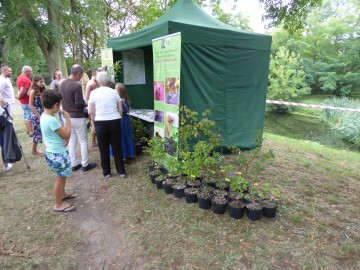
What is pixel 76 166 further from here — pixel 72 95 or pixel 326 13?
pixel 326 13

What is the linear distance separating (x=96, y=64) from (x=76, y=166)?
1859cm

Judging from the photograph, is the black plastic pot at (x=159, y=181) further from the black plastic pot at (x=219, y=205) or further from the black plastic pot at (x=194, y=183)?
the black plastic pot at (x=219, y=205)

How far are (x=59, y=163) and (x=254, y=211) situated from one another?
2304 mm

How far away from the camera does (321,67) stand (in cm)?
2297

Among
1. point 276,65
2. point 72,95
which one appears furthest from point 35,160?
point 276,65

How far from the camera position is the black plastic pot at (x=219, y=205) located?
2.85 metres

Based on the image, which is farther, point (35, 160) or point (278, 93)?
point (278, 93)

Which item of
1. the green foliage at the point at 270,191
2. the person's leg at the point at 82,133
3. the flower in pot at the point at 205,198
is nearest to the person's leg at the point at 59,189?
the person's leg at the point at 82,133

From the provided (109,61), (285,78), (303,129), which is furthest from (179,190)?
(285,78)

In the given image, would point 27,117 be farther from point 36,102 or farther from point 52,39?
point 52,39

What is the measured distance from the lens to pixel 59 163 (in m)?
2.83

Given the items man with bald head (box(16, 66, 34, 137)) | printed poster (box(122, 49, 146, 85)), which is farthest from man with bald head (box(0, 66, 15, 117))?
printed poster (box(122, 49, 146, 85))

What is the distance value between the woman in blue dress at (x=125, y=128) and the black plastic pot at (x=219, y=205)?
2.23m

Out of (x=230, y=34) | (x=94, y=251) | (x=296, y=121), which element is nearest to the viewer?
(x=94, y=251)
